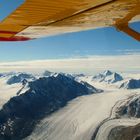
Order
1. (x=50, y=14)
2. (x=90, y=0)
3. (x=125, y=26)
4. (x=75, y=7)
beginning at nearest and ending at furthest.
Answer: (x=90, y=0) < (x=75, y=7) < (x=50, y=14) < (x=125, y=26)

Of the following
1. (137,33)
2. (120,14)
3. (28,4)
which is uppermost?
(28,4)

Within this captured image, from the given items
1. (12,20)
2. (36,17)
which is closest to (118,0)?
(36,17)

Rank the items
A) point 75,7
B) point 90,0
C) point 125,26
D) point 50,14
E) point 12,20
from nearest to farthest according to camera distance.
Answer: point 90,0
point 75,7
point 50,14
point 12,20
point 125,26

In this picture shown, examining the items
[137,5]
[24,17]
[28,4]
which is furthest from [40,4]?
[137,5]

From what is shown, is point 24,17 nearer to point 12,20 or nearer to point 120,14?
point 12,20

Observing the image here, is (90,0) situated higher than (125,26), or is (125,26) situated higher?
(90,0)

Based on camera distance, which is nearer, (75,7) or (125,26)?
(75,7)

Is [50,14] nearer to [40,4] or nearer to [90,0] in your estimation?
[40,4]

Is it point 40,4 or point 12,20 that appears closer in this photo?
point 40,4

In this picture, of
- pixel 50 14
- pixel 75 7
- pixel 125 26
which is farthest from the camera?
pixel 125 26
